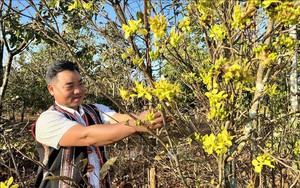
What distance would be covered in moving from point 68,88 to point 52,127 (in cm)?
26

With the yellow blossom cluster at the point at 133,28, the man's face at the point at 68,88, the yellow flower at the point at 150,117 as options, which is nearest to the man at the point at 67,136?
the man's face at the point at 68,88

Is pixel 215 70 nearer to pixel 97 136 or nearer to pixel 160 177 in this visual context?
pixel 97 136

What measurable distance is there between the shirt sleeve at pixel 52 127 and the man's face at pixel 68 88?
0.12 meters

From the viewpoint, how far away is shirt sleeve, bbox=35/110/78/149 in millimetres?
1857

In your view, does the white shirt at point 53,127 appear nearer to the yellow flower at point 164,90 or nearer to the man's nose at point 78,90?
the man's nose at point 78,90

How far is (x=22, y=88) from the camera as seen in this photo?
12.6m

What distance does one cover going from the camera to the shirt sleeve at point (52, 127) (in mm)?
1857

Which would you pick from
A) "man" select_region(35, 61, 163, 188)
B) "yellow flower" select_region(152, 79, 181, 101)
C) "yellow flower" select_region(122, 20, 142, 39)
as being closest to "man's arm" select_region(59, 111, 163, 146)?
"man" select_region(35, 61, 163, 188)

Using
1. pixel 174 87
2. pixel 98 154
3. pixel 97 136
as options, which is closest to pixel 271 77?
pixel 174 87

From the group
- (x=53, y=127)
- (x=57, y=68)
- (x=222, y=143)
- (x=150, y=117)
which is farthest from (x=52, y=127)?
(x=222, y=143)

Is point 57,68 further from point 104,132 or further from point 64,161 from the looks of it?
point 104,132

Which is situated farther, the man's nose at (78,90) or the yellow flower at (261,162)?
the man's nose at (78,90)

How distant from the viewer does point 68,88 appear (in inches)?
80.1

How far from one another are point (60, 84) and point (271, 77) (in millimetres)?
1171
